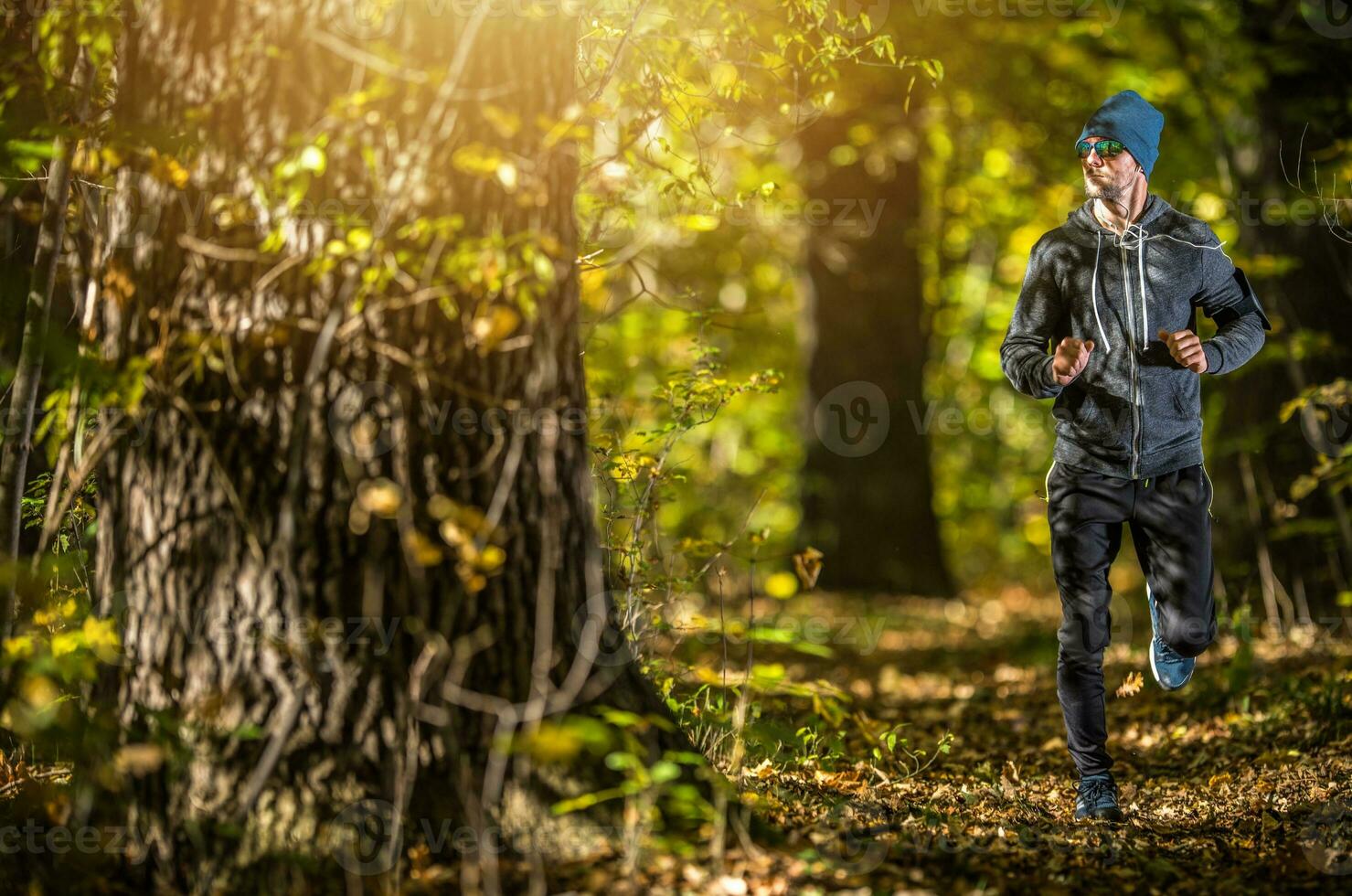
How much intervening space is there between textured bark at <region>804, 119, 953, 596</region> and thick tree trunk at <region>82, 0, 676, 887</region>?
865cm

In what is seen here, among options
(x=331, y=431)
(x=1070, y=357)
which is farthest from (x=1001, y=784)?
(x=331, y=431)

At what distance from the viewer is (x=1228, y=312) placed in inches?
170

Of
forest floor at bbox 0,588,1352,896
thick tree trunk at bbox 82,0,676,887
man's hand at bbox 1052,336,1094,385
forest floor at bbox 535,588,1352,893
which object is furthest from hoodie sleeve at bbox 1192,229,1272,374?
thick tree trunk at bbox 82,0,676,887

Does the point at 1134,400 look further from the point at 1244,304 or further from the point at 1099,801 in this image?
the point at 1099,801

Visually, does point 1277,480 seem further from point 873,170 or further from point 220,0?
point 220,0

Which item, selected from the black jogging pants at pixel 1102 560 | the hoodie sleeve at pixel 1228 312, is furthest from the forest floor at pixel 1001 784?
the hoodie sleeve at pixel 1228 312

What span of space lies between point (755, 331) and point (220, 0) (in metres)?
9.84

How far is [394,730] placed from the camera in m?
3.16

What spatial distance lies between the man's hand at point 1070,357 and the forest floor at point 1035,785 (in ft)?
4.51

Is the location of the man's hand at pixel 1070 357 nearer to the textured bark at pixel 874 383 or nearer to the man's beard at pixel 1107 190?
the man's beard at pixel 1107 190

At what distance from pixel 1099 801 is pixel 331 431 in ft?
9.49

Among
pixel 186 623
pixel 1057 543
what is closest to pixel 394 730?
pixel 186 623

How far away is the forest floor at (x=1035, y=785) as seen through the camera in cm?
336

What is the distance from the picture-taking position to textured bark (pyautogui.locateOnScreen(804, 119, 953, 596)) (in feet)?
38.5
